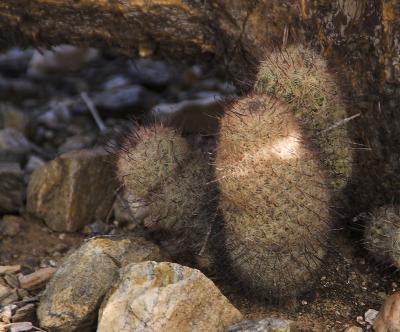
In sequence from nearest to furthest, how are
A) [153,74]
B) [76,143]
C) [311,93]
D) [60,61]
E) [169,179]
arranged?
1. [311,93]
2. [169,179]
3. [76,143]
4. [153,74]
5. [60,61]

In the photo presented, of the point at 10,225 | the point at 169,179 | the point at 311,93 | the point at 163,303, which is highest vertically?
the point at 311,93

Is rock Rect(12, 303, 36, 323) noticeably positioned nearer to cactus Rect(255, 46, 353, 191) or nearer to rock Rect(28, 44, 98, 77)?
cactus Rect(255, 46, 353, 191)

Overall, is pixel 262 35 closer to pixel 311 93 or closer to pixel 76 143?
pixel 311 93

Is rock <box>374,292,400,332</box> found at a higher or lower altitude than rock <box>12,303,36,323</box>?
higher

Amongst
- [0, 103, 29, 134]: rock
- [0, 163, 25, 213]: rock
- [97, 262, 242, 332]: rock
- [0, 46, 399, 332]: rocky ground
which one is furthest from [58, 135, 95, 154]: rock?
[97, 262, 242, 332]: rock

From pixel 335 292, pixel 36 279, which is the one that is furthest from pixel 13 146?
pixel 335 292

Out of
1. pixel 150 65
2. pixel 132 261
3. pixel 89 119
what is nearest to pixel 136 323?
pixel 132 261

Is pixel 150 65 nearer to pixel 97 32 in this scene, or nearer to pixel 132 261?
pixel 97 32
